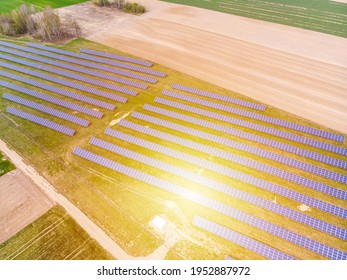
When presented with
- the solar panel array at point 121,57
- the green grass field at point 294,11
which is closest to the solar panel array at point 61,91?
the solar panel array at point 121,57

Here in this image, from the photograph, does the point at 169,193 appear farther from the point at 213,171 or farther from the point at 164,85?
the point at 164,85

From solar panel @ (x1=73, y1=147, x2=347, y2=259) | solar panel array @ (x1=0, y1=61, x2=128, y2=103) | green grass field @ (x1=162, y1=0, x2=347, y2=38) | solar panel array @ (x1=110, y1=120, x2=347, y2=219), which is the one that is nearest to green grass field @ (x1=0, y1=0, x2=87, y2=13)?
green grass field @ (x1=162, y1=0, x2=347, y2=38)

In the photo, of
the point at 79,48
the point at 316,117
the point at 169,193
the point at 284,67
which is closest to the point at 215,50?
the point at 284,67

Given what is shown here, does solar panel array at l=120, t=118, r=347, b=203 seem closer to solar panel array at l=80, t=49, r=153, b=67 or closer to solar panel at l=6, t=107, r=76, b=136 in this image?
solar panel at l=6, t=107, r=76, b=136

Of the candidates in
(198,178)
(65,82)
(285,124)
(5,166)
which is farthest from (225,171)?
(65,82)

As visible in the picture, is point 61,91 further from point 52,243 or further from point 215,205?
point 215,205

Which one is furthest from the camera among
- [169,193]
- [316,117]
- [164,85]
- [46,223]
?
[164,85]
